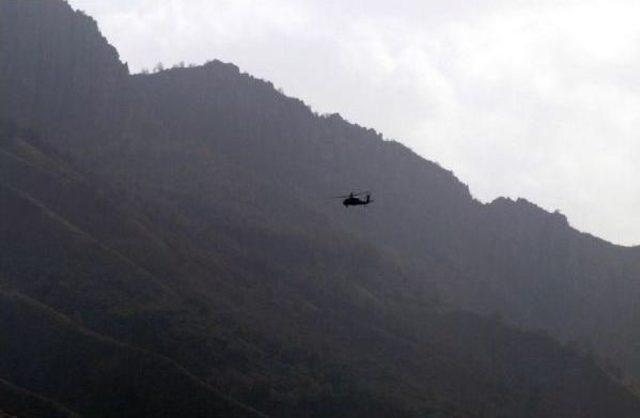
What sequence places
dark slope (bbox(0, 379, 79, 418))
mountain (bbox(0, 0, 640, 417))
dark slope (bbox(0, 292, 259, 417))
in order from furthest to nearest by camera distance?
mountain (bbox(0, 0, 640, 417)) < dark slope (bbox(0, 292, 259, 417)) < dark slope (bbox(0, 379, 79, 418))

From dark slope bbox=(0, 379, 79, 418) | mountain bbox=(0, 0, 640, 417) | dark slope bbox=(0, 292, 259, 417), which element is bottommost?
dark slope bbox=(0, 379, 79, 418)

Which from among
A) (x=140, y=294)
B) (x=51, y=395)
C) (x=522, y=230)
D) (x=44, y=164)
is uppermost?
(x=522, y=230)

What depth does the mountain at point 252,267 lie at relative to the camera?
56.0 meters

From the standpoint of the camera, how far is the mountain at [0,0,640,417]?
5600 centimetres

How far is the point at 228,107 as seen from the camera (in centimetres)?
12594

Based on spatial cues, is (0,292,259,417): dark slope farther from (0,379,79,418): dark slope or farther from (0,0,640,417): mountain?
(0,379,79,418): dark slope

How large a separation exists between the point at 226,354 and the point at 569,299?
69.3 meters

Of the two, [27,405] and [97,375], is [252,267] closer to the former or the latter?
[97,375]

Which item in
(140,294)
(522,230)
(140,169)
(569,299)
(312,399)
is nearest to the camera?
(312,399)

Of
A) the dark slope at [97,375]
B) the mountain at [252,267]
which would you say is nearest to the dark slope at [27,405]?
the mountain at [252,267]

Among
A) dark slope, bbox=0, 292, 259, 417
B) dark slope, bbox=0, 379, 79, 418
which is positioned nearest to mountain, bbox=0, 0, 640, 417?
dark slope, bbox=0, 292, 259, 417

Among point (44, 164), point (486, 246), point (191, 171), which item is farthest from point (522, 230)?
point (44, 164)

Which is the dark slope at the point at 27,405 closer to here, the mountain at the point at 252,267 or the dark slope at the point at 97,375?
the mountain at the point at 252,267

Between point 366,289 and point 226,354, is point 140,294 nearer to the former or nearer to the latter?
point 226,354
